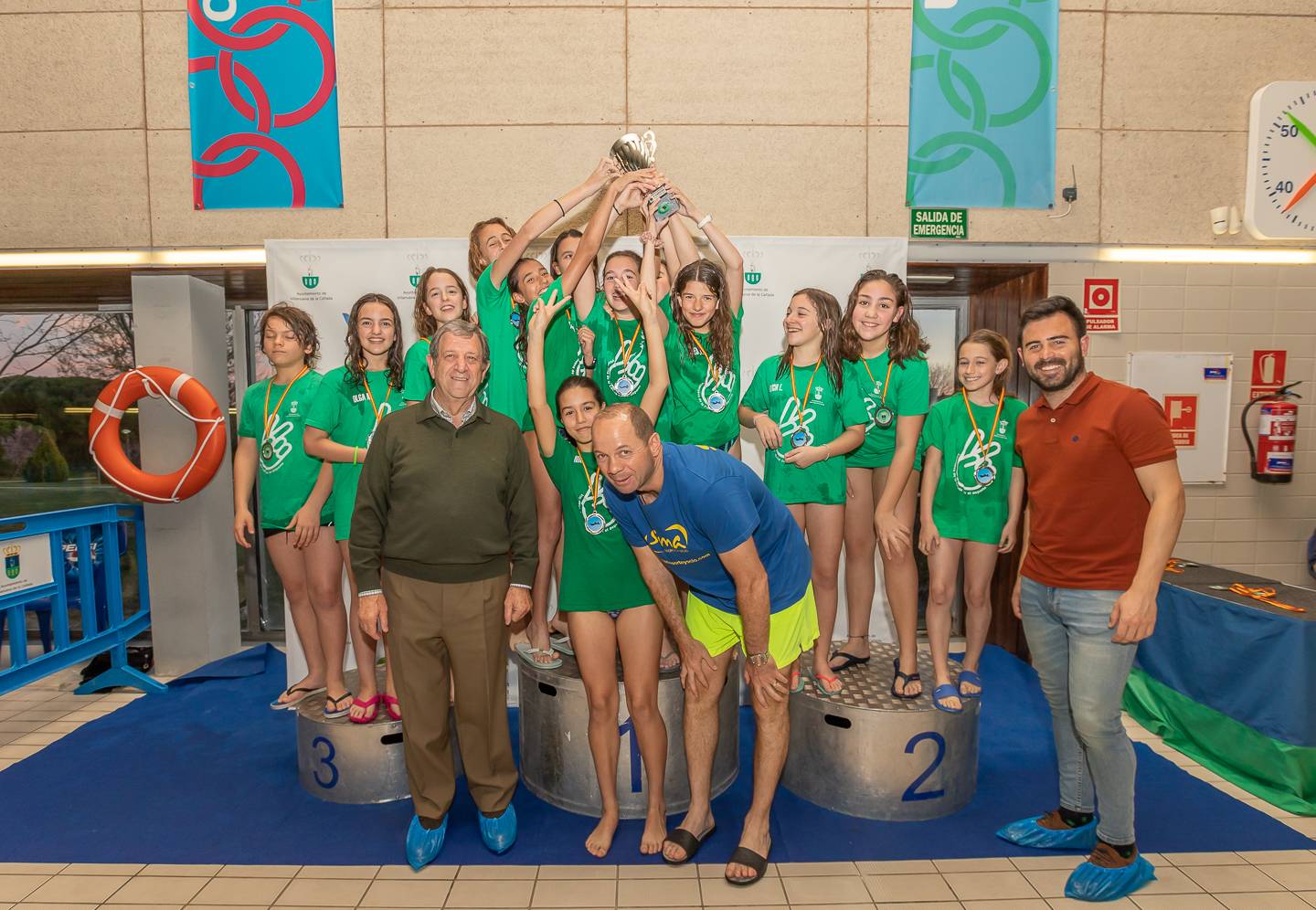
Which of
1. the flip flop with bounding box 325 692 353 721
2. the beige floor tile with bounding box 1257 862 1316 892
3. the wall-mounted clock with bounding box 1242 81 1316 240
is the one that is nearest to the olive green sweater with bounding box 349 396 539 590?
the flip flop with bounding box 325 692 353 721

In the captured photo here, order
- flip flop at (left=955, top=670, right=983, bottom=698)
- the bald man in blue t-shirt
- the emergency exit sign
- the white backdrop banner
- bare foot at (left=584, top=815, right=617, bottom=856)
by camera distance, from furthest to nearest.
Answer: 1. the emergency exit sign
2. the white backdrop banner
3. flip flop at (left=955, top=670, right=983, bottom=698)
4. bare foot at (left=584, top=815, right=617, bottom=856)
5. the bald man in blue t-shirt

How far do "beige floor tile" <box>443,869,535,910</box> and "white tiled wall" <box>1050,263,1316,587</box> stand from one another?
160 inches

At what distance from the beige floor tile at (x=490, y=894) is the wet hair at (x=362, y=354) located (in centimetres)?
204

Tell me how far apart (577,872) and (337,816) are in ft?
3.55

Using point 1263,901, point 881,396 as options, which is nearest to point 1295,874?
point 1263,901

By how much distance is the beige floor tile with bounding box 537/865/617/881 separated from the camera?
2395 mm

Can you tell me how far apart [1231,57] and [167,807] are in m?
6.69

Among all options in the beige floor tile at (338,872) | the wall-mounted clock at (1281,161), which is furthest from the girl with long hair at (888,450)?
the wall-mounted clock at (1281,161)

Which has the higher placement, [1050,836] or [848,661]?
[848,661]

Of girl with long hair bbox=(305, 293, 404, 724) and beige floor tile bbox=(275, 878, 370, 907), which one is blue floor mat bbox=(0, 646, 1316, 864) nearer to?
beige floor tile bbox=(275, 878, 370, 907)

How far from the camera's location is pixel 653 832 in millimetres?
2535

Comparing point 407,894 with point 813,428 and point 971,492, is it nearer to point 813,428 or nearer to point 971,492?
point 813,428

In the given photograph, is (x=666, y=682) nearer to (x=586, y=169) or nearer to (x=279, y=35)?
(x=586, y=169)

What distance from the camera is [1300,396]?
427 cm
